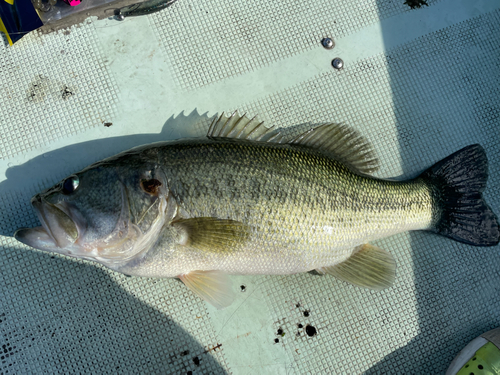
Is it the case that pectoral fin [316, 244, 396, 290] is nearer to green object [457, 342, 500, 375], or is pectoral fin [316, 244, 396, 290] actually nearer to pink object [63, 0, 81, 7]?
green object [457, 342, 500, 375]

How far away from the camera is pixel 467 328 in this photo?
2.29 meters

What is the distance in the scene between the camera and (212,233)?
67.9 inches

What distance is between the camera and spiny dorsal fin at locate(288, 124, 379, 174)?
205cm

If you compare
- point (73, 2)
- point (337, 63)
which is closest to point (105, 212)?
point (73, 2)

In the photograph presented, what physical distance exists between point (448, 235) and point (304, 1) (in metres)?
2.07

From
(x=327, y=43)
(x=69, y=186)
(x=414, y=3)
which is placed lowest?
(x=69, y=186)

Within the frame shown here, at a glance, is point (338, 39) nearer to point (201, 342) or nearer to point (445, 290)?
point (445, 290)

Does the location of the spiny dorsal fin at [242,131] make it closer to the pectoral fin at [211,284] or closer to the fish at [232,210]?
the fish at [232,210]

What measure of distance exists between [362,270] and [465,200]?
89cm

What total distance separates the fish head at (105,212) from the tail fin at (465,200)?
1847 millimetres

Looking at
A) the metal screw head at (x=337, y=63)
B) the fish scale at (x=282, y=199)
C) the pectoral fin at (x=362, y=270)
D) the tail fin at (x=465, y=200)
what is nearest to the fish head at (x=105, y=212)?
the fish scale at (x=282, y=199)

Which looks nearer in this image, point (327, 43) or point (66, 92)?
point (66, 92)

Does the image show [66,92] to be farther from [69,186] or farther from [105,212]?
[105,212]

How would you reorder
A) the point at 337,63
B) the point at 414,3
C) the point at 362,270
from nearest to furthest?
the point at 362,270
the point at 337,63
the point at 414,3
